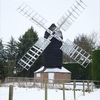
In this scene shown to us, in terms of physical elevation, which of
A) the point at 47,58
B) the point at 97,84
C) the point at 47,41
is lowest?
the point at 97,84

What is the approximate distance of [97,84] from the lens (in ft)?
57.0

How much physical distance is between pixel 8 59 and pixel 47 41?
1096 centimetres

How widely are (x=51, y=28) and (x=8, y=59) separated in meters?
10.9

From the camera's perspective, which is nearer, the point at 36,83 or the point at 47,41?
the point at 36,83

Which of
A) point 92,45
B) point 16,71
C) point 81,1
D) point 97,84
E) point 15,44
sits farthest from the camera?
point 92,45

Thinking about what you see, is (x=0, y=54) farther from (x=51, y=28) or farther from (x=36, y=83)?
(x=36, y=83)

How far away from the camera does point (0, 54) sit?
3181cm

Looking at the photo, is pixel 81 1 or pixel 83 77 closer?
pixel 81 1

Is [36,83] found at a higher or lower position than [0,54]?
lower

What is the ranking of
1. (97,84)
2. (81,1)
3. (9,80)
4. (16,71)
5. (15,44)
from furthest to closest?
1. (15,44)
2. (16,71)
3. (81,1)
4. (9,80)
5. (97,84)

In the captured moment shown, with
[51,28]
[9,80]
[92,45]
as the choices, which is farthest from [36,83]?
[92,45]

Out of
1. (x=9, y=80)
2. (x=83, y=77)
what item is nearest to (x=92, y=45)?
(x=83, y=77)

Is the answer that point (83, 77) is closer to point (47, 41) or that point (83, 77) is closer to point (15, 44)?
point (47, 41)

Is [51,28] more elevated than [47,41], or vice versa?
[51,28]
